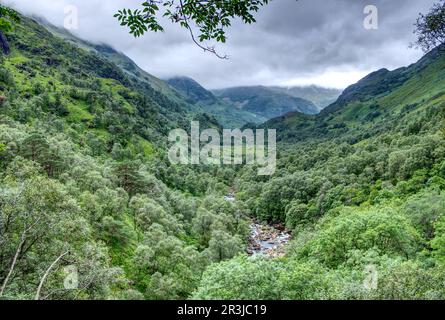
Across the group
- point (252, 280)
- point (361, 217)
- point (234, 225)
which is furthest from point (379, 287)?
point (234, 225)

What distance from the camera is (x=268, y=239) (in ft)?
352

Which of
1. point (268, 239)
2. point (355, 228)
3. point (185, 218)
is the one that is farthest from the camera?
point (268, 239)

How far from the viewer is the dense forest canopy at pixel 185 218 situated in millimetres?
27234

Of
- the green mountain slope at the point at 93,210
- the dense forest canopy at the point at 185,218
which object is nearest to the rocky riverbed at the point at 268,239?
the dense forest canopy at the point at 185,218

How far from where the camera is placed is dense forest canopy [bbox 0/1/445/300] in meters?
27.2

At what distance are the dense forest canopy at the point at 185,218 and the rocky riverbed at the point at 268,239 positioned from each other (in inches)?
150

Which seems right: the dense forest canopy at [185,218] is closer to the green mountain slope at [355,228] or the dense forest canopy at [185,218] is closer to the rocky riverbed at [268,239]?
Answer: the green mountain slope at [355,228]

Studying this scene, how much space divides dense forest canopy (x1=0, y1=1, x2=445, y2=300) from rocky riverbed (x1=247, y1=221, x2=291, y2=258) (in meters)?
3.80

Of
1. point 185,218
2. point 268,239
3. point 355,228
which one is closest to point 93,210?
point 355,228

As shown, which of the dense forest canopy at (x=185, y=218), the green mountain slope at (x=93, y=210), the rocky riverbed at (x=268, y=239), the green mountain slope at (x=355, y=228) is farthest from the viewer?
the rocky riverbed at (x=268, y=239)

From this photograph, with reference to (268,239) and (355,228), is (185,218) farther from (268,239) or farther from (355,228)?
(355,228)

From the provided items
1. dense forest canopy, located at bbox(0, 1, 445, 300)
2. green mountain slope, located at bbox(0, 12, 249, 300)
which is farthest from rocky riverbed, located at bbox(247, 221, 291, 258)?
green mountain slope, located at bbox(0, 12, 249, 300)

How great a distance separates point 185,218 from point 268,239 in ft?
84.5
